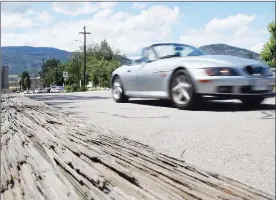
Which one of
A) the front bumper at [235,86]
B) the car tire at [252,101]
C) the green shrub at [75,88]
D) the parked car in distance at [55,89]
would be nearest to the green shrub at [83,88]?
the green shrub at [75,88]

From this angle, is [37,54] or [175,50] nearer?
[175,50]

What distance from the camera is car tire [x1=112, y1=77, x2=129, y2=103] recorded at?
99 centimetres

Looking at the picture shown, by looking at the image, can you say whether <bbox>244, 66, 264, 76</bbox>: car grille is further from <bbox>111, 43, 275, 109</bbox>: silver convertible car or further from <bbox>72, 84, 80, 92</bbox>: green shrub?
<bbox>72, 84, 80, 92</bbox>: green shrub

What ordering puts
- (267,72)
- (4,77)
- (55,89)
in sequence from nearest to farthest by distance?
(267,72) < (4,77) < (55,89)

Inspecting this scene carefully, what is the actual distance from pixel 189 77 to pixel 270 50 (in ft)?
0.59

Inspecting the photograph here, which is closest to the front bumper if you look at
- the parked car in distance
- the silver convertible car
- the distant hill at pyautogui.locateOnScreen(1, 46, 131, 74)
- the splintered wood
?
the silver convertible car

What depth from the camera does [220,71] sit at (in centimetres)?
70

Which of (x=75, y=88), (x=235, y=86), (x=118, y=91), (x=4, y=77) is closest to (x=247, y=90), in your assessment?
(x=235, y=86)

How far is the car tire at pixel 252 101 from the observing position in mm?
661

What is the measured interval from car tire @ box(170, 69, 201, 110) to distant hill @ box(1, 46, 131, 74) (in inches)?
6.8

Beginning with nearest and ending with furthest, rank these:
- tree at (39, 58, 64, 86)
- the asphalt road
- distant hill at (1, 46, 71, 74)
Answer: the asphalt road → distant hill at (1, 46, 71, 74) → tree at (39, 58, 64, 86)

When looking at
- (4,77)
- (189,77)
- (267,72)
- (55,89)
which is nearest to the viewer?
(267,72)

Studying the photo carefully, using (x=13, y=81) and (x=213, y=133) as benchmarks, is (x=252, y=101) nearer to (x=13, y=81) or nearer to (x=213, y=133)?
(x=213, y=133)

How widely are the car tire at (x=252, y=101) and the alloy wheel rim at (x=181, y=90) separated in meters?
0.14
